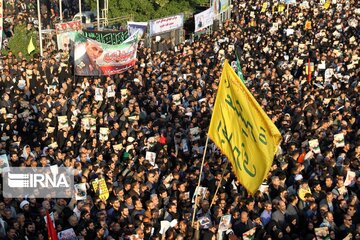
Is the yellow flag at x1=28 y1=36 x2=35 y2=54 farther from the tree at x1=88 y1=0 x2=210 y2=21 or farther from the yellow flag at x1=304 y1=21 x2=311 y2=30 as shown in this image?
the yellow flag at x1=304 y1=21 x2=311 y2=30

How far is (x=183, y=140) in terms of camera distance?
46.8 feet

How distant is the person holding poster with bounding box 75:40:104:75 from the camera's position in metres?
18.7

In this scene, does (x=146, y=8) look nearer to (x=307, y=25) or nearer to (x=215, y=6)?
(x=215, y=6)

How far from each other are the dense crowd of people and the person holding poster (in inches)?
15.1

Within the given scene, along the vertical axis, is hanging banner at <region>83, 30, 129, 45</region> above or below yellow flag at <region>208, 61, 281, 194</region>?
below

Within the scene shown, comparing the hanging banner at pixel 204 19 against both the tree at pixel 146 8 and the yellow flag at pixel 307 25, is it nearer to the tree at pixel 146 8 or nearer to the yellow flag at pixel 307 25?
the tree at pixel 146 8

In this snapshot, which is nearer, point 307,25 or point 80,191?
point 80,191

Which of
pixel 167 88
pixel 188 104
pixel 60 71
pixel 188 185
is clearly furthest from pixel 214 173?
pixel 60 71

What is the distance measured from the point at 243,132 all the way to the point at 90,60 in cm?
1070

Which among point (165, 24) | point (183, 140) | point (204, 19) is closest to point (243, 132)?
point (183, 140)

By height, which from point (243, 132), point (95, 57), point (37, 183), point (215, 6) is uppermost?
point (243, 132)

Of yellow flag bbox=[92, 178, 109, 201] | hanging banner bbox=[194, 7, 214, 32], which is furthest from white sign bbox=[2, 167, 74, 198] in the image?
hanging banner bbox=[194, 7, 214, 32]

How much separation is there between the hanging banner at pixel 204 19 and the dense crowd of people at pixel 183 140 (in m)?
1.49

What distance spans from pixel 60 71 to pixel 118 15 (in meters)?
9.78
